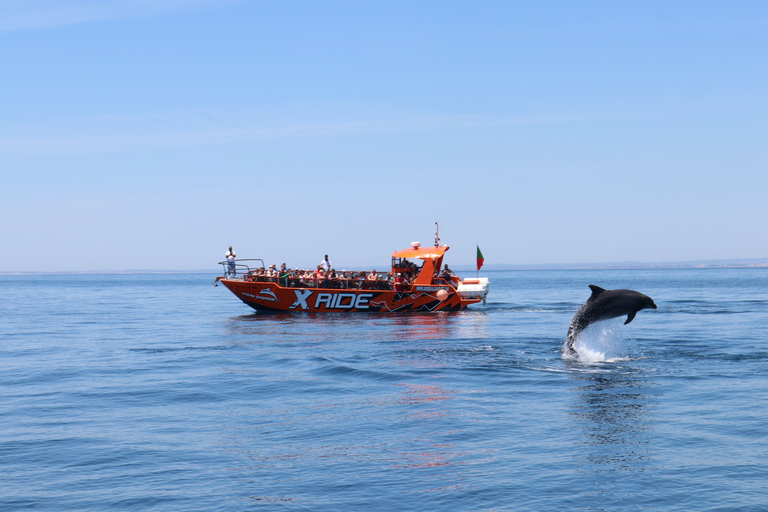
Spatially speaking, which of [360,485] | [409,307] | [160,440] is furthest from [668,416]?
[409,307]

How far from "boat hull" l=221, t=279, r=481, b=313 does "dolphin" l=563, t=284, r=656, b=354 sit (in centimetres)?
2141

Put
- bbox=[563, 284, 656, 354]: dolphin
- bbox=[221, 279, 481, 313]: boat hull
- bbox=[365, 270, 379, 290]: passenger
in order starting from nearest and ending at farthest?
bbox=[563, 284, 656, 354]: dolphin
bbox=[221, 279, 481, 313]: boat hull
bbox=[365, 270, 379, 290]: passenger

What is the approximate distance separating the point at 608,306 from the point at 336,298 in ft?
80.2

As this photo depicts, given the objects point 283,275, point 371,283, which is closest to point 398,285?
point 371,283

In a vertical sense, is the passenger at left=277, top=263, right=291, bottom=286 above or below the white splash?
above

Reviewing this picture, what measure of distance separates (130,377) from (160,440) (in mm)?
8455

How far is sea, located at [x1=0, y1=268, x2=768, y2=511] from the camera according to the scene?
35.1ft

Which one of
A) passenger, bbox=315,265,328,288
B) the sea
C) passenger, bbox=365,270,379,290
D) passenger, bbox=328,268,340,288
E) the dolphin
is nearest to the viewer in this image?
the sea

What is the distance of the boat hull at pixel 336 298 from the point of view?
43156mm

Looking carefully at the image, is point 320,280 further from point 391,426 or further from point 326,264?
point 391,426

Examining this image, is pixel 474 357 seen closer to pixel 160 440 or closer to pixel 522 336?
pixel 522 336

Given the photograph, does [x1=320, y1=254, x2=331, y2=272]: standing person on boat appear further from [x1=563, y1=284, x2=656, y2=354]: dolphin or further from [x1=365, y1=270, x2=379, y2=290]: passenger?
[x1=563, y1=284, x2=656, y2=354]: dolphin

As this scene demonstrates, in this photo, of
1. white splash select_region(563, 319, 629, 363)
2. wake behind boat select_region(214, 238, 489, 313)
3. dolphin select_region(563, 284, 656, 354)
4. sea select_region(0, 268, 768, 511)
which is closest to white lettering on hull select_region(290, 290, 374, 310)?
wake behind boat select_region(214, 238, 489, 313)

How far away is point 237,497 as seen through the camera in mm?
10656
